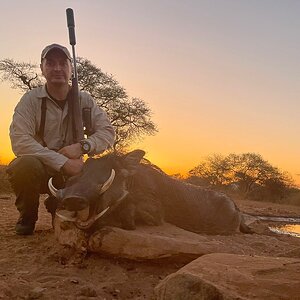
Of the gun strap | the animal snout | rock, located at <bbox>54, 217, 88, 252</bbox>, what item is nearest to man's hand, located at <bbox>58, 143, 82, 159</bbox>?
the gun strap

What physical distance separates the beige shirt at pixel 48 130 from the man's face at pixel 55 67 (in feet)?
0.48

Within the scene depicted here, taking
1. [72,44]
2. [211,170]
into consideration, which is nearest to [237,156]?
[211,170]

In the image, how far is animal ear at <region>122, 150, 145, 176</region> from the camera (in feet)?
12.2

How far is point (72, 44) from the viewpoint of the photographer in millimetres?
5203

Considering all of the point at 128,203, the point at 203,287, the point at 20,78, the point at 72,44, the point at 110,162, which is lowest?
the point at 203,287

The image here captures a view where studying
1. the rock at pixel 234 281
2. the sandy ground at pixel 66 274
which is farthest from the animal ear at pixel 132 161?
the rock at pixel 234 281

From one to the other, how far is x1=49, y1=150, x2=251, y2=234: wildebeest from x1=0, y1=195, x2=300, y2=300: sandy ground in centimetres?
31

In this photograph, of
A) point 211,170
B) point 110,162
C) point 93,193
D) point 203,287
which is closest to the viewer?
point 203,287

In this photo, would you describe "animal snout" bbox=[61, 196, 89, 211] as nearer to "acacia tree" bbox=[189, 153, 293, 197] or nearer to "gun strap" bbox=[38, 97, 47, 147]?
"gun strap" bbox=[38, 97, 47, 147]

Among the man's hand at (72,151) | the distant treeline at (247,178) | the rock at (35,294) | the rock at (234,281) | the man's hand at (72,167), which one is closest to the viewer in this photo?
the rock at (234,281)

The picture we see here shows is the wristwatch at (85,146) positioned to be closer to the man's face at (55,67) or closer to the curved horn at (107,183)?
the man's face at (55,67)

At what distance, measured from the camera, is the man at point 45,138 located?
4062 millimetres

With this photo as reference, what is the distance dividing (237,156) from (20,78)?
14.0 meters

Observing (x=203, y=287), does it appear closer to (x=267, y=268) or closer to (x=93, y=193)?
(x=267, y=268)
